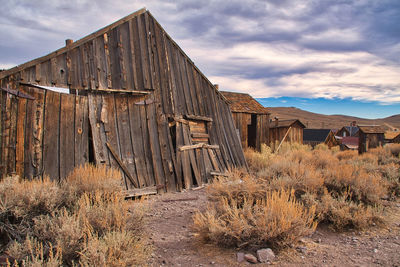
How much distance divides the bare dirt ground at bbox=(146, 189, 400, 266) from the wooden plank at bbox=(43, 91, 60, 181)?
242 centimetres

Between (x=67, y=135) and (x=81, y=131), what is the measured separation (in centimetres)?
31

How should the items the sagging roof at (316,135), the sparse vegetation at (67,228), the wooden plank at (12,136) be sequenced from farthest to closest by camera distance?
the sagging roof at (316,135) → the wooden plank at (12,136) → the sparse vegetation at (67,228)

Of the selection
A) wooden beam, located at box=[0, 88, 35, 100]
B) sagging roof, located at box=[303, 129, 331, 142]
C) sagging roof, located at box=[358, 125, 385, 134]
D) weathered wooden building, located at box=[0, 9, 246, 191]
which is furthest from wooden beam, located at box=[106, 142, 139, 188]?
sagging roof, located at box=[303, 129, 331, 142]

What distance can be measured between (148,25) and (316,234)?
6.63 m

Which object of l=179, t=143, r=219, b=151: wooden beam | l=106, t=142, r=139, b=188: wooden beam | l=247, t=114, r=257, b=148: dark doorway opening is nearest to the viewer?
l=106, t=142, r=139, b=188: wooden beam

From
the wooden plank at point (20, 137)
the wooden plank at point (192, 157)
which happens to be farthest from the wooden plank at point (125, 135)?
the wooden plank at point (20, 137)

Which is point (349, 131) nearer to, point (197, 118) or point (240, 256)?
point (197, 118)

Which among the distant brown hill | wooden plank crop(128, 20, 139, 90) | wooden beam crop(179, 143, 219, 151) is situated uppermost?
the distant brown hill

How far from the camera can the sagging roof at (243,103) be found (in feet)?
51.4

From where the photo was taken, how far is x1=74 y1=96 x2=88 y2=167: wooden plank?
6.42 m

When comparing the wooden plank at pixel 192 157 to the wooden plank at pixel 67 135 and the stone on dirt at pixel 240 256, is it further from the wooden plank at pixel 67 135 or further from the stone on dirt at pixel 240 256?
the stone on dirt at pixel 240 256

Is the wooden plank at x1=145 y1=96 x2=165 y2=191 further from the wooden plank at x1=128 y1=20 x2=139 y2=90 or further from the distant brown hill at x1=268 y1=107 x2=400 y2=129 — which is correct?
the distant brown hill at x1=268 y1=107 x2=400 y2=129

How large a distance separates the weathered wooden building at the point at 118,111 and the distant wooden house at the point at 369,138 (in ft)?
42.4

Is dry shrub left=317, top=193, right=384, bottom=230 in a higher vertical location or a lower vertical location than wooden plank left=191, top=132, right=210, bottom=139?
lower
